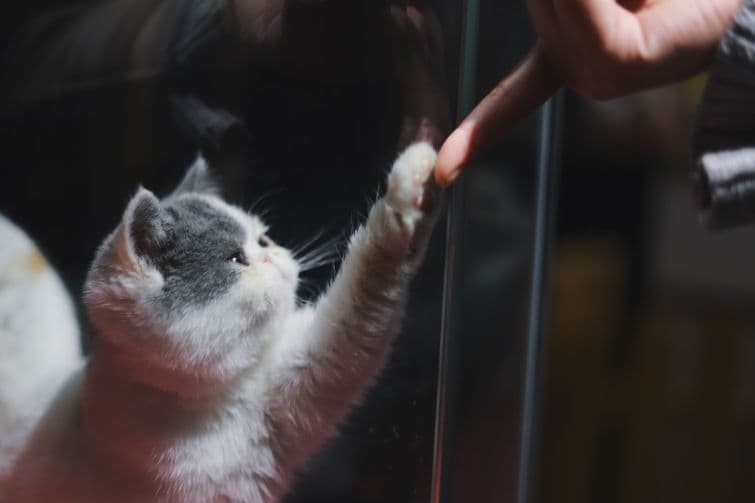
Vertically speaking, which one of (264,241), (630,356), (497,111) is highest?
(497,111)

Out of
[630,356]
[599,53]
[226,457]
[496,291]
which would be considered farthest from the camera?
[630,356]

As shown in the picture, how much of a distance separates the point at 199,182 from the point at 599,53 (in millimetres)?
291

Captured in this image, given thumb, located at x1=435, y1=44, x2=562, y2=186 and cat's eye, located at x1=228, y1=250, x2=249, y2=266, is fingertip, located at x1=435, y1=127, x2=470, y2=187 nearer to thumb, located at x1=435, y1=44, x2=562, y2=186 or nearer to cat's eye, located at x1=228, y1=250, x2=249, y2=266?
thumb, located at x1=435, y1=44, x2=562, y2=186

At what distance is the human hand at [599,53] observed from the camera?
42cm

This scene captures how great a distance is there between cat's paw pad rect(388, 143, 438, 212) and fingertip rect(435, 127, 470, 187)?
0.04 ft

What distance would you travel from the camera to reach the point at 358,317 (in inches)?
19.9

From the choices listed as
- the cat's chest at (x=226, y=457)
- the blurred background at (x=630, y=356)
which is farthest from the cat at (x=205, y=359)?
the blurred background at (x=630, y=356)

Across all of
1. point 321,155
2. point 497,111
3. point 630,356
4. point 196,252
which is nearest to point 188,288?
point 196,252

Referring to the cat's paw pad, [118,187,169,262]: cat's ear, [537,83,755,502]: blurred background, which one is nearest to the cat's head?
[118,187,169,262]: cat's ear

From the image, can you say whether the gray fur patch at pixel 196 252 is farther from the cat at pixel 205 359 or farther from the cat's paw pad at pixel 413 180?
the cat's paw pad at pixel 413 180

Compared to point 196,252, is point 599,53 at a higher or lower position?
higher

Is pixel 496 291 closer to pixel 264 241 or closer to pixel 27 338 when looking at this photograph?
pixel 264 241

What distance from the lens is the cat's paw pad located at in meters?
0.47

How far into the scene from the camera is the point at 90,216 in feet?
1.78
